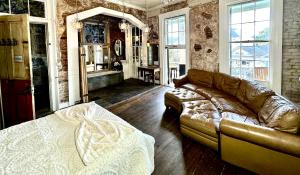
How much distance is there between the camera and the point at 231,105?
3734 mm

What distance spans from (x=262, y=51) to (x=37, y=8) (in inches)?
219

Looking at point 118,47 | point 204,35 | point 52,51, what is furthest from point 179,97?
point 118,47

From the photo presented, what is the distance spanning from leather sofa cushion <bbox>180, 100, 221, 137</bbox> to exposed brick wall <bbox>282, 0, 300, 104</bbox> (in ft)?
7.16

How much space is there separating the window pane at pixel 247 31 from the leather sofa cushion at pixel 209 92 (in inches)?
69.2

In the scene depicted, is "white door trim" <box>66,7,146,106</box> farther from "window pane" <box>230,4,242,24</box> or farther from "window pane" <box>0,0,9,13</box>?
"window pane" <box>230,4,242,24</box>

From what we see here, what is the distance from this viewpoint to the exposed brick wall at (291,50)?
446 centimetres

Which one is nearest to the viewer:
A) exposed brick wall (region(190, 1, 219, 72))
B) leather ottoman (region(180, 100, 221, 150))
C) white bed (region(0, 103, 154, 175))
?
white bed (region(0, 103, 154, 175))

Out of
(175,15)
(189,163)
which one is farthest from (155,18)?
(189,163)

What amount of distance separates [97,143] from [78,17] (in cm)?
488

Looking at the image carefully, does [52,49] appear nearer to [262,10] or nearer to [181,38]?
[181,38]

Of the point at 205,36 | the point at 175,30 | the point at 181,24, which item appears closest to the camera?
the point at 205,36

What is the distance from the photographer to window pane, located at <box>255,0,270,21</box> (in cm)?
494

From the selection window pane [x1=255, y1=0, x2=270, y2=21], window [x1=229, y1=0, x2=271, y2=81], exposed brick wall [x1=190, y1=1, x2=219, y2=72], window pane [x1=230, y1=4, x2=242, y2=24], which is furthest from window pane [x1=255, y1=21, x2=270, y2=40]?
exposed brick wall [x1=190, y1=1, x2=219, y2=72]

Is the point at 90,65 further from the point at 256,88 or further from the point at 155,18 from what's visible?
the point at 256,88
